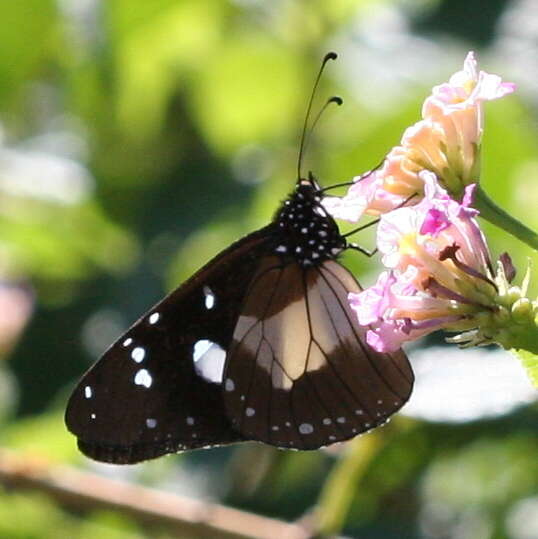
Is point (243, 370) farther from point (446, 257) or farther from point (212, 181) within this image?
point (212, 181)

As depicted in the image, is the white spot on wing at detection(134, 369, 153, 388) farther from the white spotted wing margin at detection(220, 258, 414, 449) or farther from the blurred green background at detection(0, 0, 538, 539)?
the blurred green background at detection(0, 0, 538, 539)

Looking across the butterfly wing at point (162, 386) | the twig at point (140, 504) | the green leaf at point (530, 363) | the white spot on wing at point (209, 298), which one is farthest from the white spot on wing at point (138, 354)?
the green leaf at point (530, 363)

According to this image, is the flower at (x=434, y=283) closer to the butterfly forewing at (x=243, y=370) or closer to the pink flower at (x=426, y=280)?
the pink flower at (x=426, y=280)

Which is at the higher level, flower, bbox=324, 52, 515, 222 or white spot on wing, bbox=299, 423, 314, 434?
flower, bbox=324, 52, 515, 222

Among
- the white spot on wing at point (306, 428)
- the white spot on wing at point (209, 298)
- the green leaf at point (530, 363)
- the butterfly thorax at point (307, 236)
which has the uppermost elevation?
the butterfly thorax at point (307, 236)

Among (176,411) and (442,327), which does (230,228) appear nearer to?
(176,411)

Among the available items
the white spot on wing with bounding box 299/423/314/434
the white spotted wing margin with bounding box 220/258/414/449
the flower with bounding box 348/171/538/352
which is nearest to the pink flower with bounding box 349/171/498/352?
the flower with bounding box 348/171/538/352

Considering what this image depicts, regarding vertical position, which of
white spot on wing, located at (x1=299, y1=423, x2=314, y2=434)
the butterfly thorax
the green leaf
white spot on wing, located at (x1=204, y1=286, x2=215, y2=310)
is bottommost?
the green leaf
